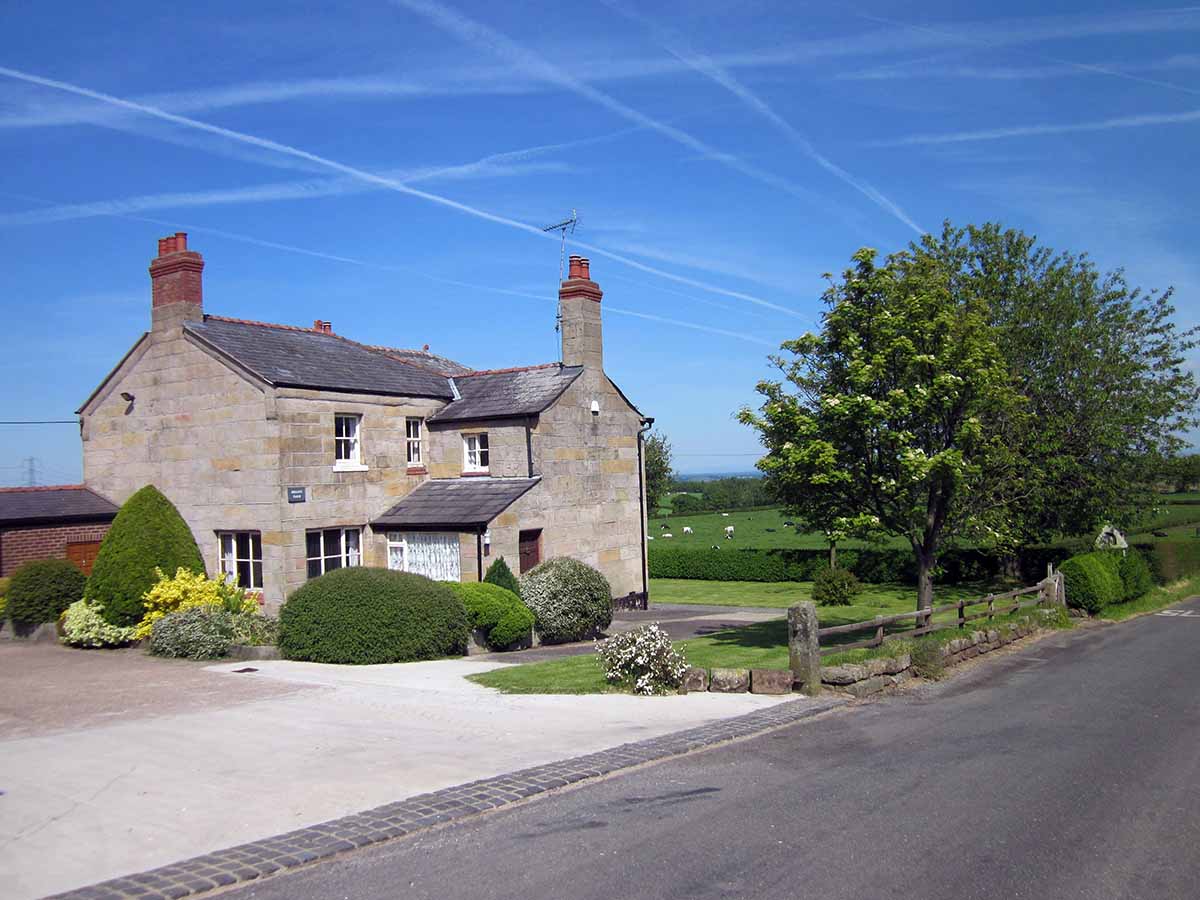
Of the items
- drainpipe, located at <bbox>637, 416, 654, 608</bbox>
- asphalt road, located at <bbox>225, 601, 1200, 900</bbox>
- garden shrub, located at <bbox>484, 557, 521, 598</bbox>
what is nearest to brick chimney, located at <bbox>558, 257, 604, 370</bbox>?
drainpipe, located at <bbox>637, 416, 654, 608</bbox>

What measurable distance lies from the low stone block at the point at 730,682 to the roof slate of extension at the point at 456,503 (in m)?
10.4

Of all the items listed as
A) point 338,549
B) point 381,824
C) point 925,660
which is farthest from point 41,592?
point 925,660

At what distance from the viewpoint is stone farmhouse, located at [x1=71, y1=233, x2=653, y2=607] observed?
Answer: 2320 centimetres

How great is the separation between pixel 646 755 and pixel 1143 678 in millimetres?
10882

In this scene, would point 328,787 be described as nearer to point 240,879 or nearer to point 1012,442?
point 240,879

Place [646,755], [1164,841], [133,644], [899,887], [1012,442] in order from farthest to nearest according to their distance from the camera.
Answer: [1012,442], [133,644], [646,755], [1164,841], [899,887]

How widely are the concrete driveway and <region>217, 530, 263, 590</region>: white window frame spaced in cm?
608

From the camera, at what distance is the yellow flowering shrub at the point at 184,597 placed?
21.0 metres

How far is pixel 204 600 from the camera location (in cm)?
2142

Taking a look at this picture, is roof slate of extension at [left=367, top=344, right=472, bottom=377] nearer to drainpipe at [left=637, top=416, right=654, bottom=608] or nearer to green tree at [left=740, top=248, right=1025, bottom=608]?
drainpipe at [left=637, top=416, right=654, bottom=608]

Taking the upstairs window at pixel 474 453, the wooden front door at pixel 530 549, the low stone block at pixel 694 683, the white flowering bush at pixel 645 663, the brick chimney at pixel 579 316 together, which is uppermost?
the brick chimney at pixel 579 316

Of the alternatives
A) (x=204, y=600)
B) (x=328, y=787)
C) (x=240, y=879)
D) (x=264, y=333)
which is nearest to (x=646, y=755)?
(x=328, y=787)

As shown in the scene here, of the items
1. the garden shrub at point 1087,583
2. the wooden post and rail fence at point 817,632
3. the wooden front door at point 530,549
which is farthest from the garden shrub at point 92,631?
the garden shrub at point 1087,583

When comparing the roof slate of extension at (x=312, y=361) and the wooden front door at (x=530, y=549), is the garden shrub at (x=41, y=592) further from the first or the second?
the wooden front door at (x=530, y=549)
